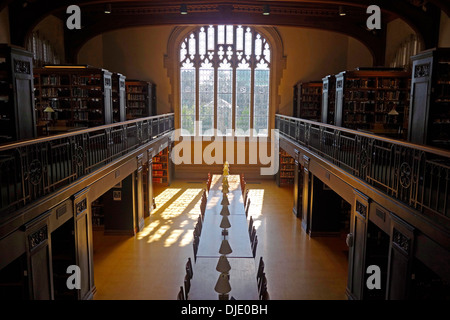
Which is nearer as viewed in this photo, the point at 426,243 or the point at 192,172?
the point at 426,243

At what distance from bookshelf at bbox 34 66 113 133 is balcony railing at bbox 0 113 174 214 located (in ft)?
5.38

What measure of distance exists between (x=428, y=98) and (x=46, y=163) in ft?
18.0

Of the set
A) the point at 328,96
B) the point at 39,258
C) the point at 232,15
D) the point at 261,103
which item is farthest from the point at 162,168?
the point at 39,258

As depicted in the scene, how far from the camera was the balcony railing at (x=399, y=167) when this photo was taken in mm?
3801

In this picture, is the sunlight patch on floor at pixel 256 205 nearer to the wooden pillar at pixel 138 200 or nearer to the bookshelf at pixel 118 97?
the wooden pillar at pixel 138 200

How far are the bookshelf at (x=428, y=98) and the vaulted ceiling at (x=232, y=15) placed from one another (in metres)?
4.60

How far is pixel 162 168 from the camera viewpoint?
613 inches

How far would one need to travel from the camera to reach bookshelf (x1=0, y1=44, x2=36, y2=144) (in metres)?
5.43

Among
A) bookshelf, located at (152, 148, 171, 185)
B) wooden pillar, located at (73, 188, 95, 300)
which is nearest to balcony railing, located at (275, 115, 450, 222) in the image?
wooden pillar, located at (73, 188, 95, 300)

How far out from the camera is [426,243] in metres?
3.73

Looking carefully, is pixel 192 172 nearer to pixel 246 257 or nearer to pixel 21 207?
pixel 246 257

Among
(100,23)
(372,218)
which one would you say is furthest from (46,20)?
(372,218)

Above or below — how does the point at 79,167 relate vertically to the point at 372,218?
above

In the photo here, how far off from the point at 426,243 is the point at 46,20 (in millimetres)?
12816
